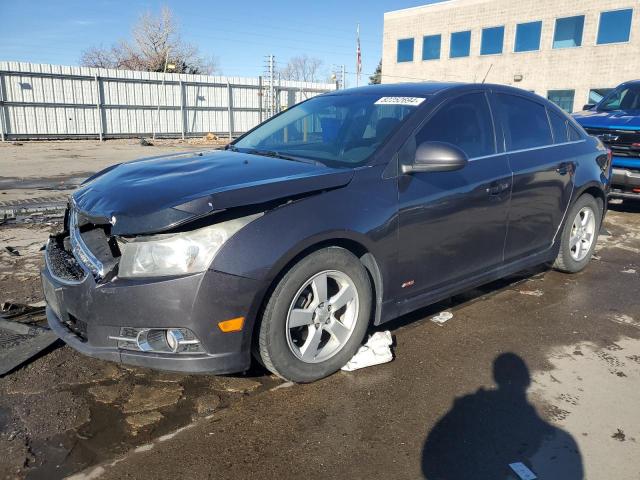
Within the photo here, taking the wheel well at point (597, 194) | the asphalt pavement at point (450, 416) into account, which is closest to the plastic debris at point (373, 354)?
the asphalt pavement at point (450, 416)

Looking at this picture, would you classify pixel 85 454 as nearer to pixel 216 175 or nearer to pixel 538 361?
pixel 216 175

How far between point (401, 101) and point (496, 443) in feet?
7.48

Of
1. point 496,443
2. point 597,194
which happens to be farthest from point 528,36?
point 496,443

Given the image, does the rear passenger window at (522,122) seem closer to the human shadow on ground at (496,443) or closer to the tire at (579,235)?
the tire at (579,235)

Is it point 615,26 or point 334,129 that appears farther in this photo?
point 615,26

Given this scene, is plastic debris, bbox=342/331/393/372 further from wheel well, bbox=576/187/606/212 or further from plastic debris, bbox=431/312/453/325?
wheel well, bbox=576/187/606/212

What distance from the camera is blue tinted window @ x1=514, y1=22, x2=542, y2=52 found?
28.0 meters

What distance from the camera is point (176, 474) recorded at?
225cm

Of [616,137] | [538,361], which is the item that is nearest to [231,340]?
[538,361]

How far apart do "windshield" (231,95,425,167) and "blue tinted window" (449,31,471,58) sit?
29.9 metres

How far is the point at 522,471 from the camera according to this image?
2279 mm

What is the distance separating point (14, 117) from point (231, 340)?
884 inches

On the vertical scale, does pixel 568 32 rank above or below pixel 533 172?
above

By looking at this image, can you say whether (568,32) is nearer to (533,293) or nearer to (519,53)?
(519,53)
